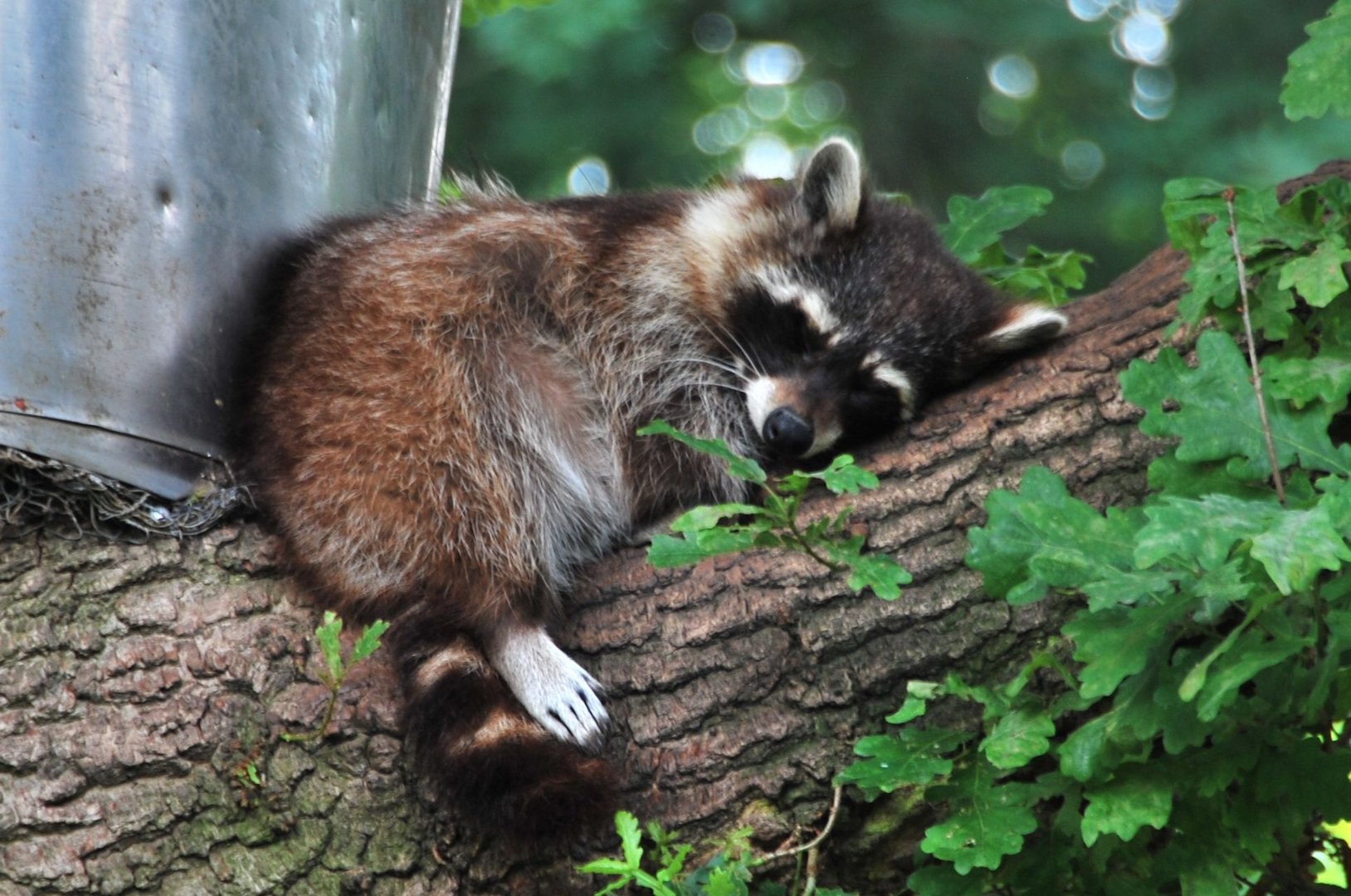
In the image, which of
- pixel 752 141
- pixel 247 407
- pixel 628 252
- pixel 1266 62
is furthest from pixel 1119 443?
pixel 752 141

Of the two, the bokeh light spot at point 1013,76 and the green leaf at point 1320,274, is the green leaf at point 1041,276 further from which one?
the bokeh light spot at point 1013,76

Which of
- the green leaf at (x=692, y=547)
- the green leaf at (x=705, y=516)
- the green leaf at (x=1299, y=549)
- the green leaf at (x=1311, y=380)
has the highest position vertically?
the green leaf at (x=1311, y=380)

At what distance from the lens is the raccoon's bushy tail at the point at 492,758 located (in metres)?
2.22

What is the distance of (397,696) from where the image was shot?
2420 mm

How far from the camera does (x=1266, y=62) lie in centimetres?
690

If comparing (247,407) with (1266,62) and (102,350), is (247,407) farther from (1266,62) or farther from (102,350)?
(1266,62)

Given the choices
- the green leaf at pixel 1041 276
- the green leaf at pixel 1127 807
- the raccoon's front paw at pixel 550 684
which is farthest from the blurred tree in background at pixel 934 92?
the green leaf at pixel 1127 807

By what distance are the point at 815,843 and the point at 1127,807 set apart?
494mm

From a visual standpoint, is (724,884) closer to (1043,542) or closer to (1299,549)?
(1043,542)

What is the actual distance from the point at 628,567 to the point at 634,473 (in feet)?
1.44

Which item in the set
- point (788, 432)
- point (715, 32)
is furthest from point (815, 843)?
point (715, 32)

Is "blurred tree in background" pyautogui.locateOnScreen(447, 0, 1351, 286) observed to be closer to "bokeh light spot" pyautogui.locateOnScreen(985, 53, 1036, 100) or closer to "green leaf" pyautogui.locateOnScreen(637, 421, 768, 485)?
"bokeh light spot" pyautogui.locateOnScreen(985, 53, 1036, 100)

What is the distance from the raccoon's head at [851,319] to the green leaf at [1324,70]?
95 cm

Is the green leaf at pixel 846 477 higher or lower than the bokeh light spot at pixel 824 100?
higher
